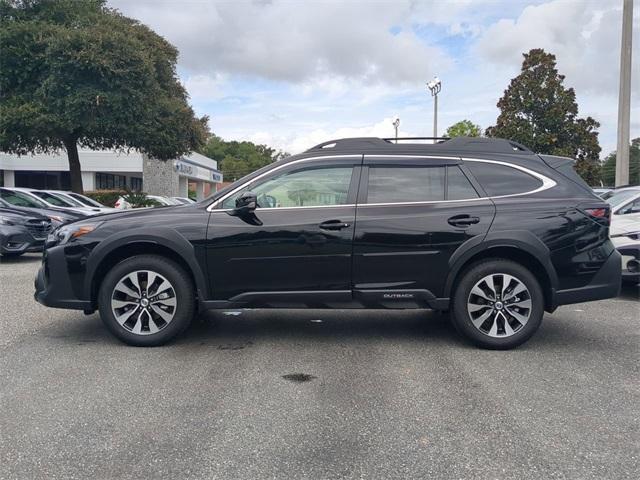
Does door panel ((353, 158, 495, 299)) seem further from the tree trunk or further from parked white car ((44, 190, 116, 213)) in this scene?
the tree trunk

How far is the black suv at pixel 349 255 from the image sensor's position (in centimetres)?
533

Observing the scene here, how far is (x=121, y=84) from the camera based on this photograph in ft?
68.7

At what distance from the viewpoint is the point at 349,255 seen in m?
5.33

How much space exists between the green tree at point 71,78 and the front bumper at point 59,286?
649 inches

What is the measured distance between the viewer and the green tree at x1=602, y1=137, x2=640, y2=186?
66.1 metres

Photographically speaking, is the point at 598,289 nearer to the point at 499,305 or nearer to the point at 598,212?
the point at 598,212

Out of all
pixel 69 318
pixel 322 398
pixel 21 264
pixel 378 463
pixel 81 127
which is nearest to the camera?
pixel 378 463

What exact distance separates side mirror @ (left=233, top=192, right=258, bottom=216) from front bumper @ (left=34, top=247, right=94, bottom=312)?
5.43ft

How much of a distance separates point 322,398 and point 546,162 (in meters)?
3.28

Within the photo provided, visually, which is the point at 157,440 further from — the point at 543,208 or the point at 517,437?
the point at 543,208

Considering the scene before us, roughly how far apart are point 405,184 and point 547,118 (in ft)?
88.2

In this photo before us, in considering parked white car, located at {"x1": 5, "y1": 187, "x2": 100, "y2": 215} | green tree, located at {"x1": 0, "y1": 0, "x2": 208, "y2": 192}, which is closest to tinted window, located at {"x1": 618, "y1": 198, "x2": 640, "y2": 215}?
parked white car, located at {"x1": 5, "y1": 187, "x2": 100, "y2": 215}

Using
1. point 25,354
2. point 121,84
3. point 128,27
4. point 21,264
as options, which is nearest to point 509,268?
point 25,354

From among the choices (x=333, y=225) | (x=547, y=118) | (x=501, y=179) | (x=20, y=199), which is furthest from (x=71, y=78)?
(x=547, y=118)
